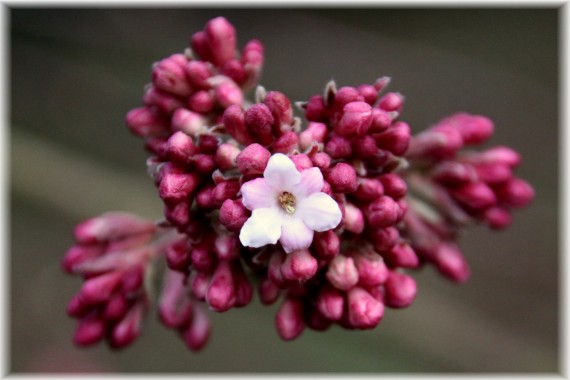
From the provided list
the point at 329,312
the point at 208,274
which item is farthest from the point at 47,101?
the point at 329,312

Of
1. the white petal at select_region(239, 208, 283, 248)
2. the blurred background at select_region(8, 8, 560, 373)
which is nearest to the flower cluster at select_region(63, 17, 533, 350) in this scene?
the white petal at select_region(239, 208, 283, 248)

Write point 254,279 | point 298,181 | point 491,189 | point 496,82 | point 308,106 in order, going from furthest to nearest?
point 496,82
point 491,189
point 254,279
point 308,106
point 298,181

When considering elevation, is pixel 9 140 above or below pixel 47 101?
below

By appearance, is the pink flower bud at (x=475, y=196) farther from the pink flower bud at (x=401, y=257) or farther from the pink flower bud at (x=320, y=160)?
the pink flower bud at (x=320, y=160)

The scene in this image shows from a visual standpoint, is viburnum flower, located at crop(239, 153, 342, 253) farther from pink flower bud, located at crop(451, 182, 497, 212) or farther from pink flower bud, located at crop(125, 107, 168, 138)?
pink flower bud, located at crop(451, 182, 497, 212)

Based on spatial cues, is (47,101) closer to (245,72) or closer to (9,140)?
(9,140)

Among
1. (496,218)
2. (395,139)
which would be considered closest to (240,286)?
(395,139)
